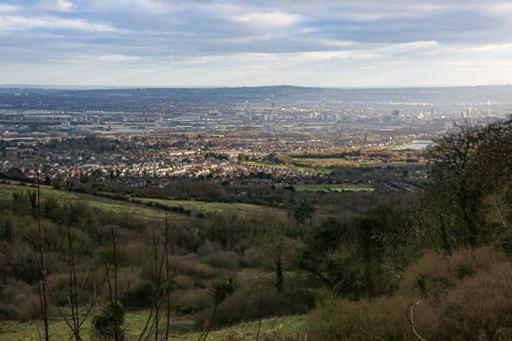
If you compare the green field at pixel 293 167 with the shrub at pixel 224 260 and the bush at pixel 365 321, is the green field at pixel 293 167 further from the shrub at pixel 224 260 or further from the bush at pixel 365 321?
the bush at pixel 365 321

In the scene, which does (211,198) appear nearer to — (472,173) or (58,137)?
(472,173)

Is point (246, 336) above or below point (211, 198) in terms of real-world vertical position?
above

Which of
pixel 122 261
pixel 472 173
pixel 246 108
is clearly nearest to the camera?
pixel 472 173

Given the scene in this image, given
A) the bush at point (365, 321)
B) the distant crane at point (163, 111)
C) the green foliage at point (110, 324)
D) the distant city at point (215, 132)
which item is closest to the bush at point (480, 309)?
the bush at point (365, 321)

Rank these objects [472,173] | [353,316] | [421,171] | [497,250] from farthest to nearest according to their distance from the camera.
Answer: [421,171], [472,173], [497,250], [353,316]

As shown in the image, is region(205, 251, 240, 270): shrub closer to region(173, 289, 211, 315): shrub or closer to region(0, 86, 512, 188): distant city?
region(173, 289, 211, 315): shrub

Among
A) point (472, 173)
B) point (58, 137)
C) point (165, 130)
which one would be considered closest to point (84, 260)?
point (472, 173)
